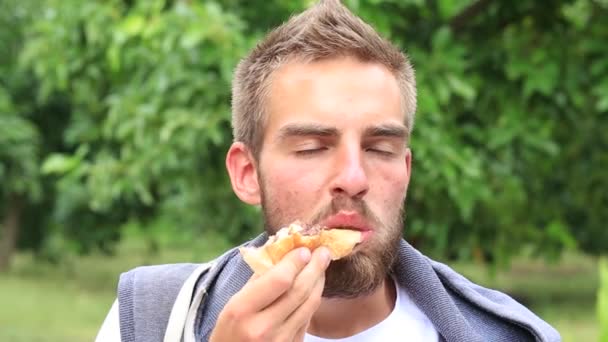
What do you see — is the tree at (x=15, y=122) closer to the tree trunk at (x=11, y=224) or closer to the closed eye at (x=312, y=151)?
the tree trunk at (x=11, y=224)

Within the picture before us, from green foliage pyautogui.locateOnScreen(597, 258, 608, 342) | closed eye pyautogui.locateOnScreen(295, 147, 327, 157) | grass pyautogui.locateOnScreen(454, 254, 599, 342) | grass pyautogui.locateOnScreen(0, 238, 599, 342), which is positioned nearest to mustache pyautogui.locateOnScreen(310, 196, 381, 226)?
closed eye pyautogui.locateOnScreen(295, 147, 327, 157)

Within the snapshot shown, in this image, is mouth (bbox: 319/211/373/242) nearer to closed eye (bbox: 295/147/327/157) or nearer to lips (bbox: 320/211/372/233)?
lips (bbox: 320/211/372/233)

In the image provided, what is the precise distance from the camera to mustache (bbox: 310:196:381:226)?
235 centimetres

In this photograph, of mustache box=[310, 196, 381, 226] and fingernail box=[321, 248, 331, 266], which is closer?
fingernail box=[321, 248, 331, 266]

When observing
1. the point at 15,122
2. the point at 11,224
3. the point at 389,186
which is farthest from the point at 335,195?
the point at 11,224

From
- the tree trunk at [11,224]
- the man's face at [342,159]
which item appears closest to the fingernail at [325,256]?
the man's face at [342,159]

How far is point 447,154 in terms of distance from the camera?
554 cm

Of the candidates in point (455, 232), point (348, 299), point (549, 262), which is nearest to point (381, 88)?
point (348, 299)

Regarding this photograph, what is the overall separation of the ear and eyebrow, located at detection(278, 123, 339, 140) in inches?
7.1

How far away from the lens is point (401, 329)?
8.50ft

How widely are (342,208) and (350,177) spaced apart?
0.06 m

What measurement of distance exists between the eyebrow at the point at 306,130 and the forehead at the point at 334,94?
12mm

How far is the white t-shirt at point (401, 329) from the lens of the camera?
2.56 m

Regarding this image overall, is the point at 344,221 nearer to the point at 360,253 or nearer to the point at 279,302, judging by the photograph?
the point at 360,253
